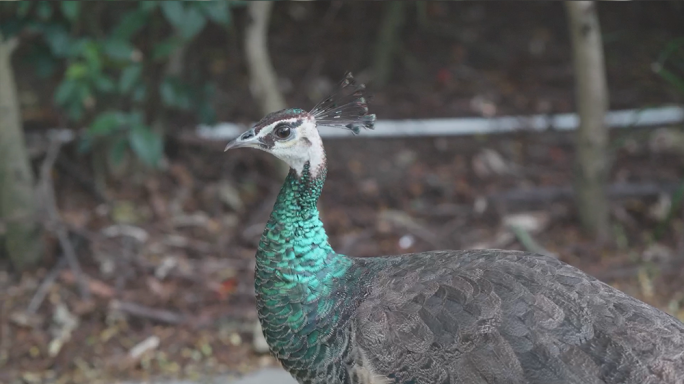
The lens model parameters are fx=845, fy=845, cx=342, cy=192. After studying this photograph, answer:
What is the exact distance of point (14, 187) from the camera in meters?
4.12

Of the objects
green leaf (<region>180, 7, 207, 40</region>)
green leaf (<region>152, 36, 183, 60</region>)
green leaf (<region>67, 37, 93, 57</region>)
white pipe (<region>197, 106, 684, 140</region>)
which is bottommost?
green leaf (<region>67, 37, 93, 57</region>)

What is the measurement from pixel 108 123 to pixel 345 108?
5.76 ft

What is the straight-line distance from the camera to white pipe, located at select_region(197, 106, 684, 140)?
5.50 m

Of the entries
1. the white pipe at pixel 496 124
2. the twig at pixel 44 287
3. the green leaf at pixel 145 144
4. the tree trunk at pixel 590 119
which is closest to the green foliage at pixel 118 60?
the green leaf at pixel 145 144

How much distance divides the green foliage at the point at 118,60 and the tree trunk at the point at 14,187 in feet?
0.72

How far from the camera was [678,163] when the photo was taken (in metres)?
5.30

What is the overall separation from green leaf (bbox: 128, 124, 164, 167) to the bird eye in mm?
1720

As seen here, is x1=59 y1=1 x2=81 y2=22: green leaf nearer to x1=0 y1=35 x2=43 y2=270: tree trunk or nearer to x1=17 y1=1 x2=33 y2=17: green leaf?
x1=17 y1=1 x2=33 y2=17: green leaf

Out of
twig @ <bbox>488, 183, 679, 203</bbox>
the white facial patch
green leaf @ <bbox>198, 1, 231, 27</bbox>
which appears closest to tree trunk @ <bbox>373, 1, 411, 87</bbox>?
twig @ <bbox>488, 183, 679, 203</bbox>

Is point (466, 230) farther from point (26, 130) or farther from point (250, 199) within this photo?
point (26, 130)

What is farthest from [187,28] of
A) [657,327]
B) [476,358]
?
[657,327]

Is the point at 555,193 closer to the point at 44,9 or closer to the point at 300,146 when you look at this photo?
the point at 300,146

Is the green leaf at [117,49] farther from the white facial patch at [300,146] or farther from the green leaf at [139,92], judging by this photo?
the white facial patch at [300,146]

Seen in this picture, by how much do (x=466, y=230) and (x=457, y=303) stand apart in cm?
219
